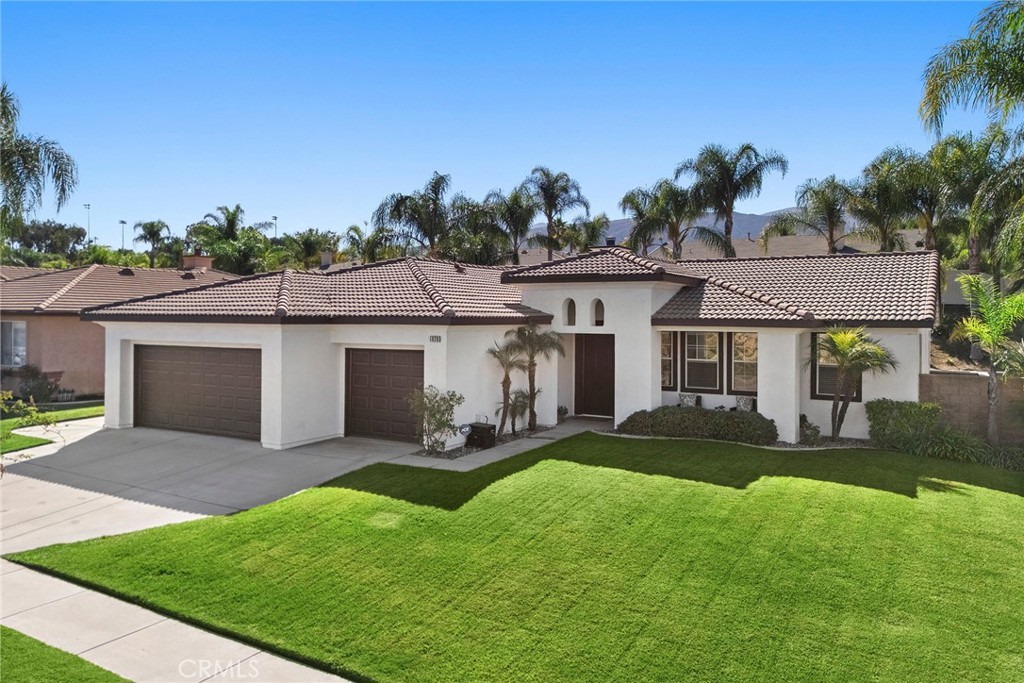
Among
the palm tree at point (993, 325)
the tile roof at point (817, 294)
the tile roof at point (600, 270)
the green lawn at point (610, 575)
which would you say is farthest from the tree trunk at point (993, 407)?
the tile roof at point (600, 270)

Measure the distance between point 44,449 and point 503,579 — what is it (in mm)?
13810

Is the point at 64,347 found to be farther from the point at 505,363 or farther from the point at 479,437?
the point at 479,437

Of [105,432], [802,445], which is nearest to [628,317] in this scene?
[802,445]

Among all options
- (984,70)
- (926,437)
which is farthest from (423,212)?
(926,437)

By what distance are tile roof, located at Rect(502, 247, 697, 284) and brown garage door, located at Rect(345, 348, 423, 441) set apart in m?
4.15

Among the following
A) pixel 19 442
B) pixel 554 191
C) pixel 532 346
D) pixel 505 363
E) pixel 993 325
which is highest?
pixel 554 191

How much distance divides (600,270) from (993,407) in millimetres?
9190

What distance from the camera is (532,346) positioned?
55.7ft

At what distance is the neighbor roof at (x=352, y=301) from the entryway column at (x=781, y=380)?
555 cm

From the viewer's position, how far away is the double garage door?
16.7 metres

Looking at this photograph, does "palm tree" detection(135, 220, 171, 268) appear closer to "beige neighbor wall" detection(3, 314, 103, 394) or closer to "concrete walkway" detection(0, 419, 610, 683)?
"beige neighbor wall" detection(3, 314, 103, 394)

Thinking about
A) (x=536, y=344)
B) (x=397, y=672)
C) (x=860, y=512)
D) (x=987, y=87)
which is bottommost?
(x=397, y=672)

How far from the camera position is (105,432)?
60.4ft

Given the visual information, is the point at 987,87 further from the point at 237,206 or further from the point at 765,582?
the point at 237,206
